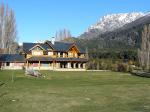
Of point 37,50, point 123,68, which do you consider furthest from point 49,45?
point 123,68

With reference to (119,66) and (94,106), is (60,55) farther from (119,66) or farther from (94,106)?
(94,106)

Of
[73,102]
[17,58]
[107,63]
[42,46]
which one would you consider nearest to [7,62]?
[17,58]

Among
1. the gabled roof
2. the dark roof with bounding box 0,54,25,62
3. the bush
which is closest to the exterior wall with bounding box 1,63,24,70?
the dark roof with bounding box 0,54,25,62

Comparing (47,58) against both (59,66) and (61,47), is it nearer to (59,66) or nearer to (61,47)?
(59,66)

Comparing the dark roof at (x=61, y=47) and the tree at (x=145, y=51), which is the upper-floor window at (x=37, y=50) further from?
the tree at (x=145, y=51)

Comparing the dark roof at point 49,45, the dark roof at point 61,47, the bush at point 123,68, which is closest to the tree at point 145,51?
the bush at point 123,68

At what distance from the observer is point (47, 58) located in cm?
7931

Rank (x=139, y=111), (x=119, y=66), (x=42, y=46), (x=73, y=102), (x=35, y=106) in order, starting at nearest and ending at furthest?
(x=139, y=111) → (x=35, y=106) → (x=73, y=102) → (x=119, y=66) → (x=42, y=46)

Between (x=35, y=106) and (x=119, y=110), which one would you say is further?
(x=35, y=106)

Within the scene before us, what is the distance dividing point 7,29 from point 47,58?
1086 centimetres

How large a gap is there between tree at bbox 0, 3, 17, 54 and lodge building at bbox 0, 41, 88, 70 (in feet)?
8.57

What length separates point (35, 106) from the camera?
19.1m

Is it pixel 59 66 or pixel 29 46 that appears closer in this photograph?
pixel 29 46

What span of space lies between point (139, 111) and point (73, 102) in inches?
181
